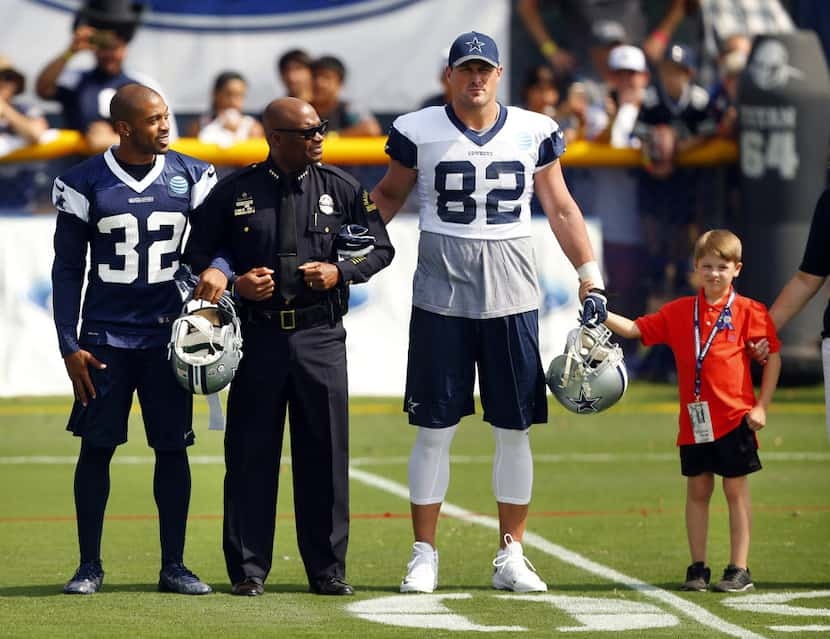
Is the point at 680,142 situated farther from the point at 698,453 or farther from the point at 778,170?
the point at 698,453

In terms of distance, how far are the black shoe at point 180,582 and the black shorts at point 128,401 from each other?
48 centimetres

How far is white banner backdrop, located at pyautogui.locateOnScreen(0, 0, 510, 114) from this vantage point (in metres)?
16.4

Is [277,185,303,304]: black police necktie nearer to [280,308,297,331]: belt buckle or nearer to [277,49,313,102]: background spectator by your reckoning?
[280,308,297,331]: belt buckle

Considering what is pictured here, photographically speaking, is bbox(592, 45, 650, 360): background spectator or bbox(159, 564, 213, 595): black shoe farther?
bbox(592, 45, 650, 360): background spectator

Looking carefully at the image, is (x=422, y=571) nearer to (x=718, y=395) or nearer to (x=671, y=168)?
(x=718, y=395)

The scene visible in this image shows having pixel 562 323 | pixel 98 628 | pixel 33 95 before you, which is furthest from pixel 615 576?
pixel 33 95

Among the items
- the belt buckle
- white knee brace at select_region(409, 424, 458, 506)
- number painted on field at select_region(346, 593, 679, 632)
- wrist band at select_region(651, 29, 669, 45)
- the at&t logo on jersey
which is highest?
wrist band at select_region(651, 29, 669, 45)

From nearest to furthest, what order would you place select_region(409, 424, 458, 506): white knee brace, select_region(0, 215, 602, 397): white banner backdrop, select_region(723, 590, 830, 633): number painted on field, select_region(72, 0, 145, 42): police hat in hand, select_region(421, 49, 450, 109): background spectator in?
select_region(723, 590, 830, 633): number painted on field
select_region(409, 424, 458, 506): white knee brace
select_region(0, 215, 602, 397): white banner backdrop
select_region(421, 49, 450, 109): background spectator
select_region(72, 0, 145, 42): police hat in hand

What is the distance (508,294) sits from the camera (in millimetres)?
7316

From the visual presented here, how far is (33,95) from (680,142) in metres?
5.51

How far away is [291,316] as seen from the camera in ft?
23.3

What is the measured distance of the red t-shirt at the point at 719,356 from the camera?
730 cm

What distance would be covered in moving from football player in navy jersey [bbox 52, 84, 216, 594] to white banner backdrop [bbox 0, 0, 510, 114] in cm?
927

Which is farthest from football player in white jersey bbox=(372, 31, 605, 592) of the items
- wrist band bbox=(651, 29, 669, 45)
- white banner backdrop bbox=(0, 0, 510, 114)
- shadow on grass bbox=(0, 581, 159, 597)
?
wrist band bbox=(651, 29, 669, 45)
